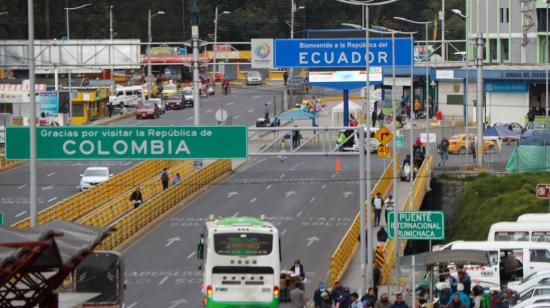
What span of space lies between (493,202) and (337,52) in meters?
11.0

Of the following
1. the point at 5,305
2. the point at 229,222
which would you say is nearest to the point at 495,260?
the point at 229,222

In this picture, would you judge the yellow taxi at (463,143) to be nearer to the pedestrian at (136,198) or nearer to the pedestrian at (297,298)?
the pedestrian at (136,198)

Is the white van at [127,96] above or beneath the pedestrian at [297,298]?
above

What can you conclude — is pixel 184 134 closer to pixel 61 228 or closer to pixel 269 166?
pixel 61 228

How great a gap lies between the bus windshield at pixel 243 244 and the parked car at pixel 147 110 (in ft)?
194

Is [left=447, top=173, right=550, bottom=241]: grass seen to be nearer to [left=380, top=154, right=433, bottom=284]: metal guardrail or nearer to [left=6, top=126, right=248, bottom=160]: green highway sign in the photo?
[left=380, top=154, right=433, bottom=284]: metal guardrail

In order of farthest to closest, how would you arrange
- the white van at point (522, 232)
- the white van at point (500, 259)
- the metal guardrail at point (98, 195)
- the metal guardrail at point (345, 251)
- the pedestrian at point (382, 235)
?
the metal guardrail at point (98, 195) < the pedestrian at point (382, 235) < the white van at point (522, 232) < the metal guardrail at point (345, 251) < the white van at point (500, 259)

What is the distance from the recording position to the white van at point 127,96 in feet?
344

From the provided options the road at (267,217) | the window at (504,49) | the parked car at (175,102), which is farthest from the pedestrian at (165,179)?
the window at (504,49)

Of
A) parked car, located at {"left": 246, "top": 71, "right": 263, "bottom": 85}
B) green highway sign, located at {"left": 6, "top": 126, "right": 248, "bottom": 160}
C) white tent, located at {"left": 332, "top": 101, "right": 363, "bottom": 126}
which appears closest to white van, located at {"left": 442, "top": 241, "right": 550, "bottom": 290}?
green highway sign, located at {"left": 6, "top": 126, "right": 248, "bottom": 160}

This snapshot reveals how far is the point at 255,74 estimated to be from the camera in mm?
128000

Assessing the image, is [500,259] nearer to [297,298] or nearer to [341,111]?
[297,298]

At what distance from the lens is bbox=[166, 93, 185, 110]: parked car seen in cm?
10391

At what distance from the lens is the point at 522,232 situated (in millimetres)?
44188
